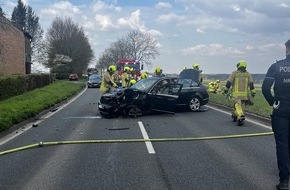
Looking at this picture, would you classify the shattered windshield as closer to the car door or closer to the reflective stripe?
the car door

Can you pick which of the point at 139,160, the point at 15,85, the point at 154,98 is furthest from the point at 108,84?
the point at 139,160

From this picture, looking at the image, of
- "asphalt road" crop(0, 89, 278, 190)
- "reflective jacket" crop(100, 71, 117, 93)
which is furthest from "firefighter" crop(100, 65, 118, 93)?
"asphalt road" crop(0, 89, 278, 190)

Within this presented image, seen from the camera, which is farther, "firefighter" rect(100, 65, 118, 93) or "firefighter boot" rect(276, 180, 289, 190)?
"firefighter" rect(100, 65, 118, 93)

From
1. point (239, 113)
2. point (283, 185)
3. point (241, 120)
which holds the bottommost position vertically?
point (283, 185)

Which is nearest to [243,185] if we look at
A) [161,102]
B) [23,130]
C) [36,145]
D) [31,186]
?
[31,186]

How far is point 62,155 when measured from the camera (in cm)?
793

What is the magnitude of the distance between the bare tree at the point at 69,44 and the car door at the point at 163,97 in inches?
2644

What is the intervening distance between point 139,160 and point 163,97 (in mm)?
8142

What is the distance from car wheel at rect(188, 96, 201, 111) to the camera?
1683cm

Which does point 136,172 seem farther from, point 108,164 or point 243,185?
point 243,185

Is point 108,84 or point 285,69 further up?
point 285,69

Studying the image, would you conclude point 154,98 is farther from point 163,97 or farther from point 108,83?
point 108,83

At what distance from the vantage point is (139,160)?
24.2ft

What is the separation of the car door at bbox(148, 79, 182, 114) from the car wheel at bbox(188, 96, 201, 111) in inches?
42.7
